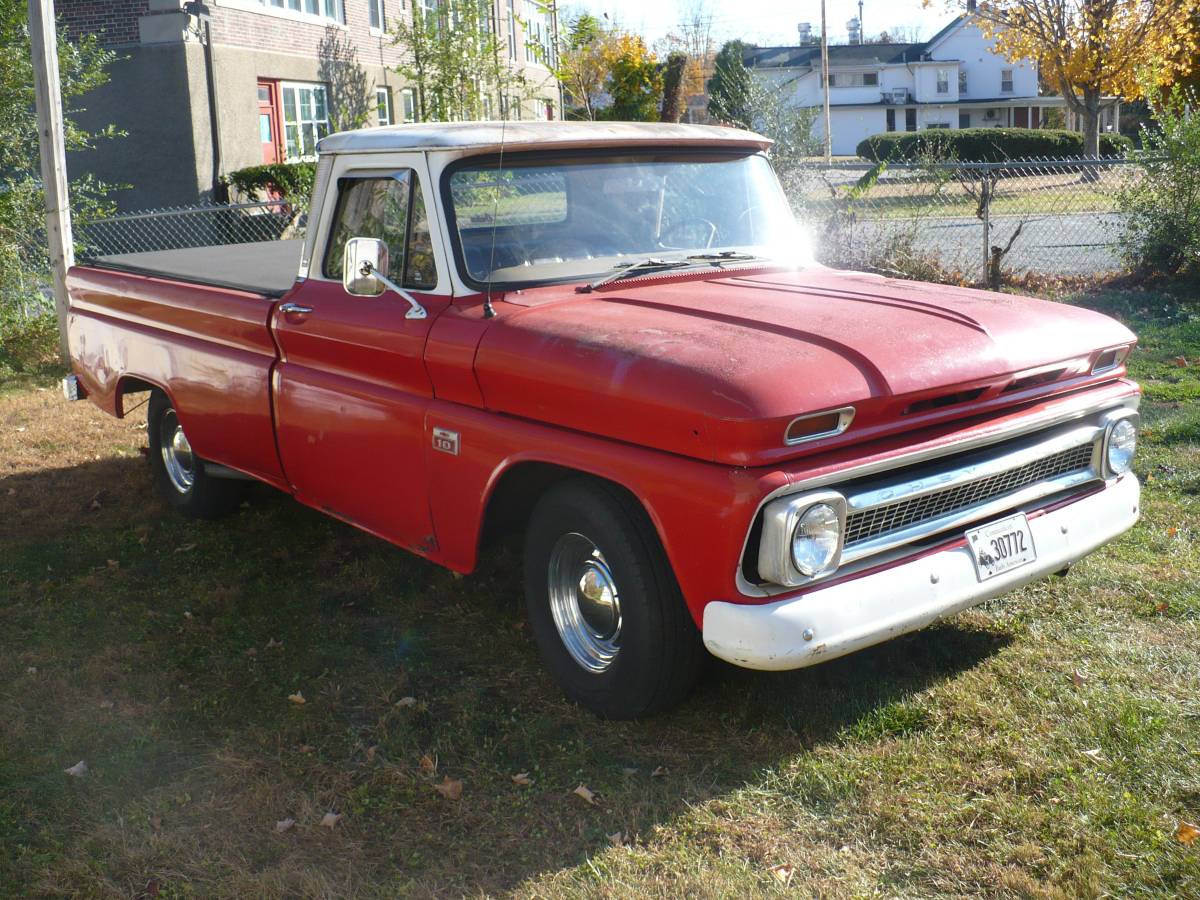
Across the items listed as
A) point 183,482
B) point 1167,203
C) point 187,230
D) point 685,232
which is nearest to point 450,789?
point 685,232

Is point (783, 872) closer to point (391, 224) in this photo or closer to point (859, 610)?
point (859, 610)

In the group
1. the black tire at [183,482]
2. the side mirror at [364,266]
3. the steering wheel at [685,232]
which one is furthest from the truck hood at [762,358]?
the black tire at [183,482]

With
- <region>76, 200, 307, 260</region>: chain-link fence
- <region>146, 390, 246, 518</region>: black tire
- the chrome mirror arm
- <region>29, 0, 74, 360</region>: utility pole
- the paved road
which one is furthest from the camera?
<region>76, 200, 307, 260</region>: chain-link fence

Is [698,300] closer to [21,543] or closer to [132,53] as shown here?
[21,543]

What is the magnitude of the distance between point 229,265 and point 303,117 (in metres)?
16.0

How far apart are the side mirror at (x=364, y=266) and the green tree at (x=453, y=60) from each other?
59.4ft

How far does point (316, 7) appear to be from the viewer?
21266 mm

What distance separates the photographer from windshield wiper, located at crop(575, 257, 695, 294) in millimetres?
4277

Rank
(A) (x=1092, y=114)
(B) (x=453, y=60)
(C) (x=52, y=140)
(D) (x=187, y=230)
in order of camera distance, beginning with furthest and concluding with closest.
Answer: (A) (x=1092, y=114)
(B) (x=453, y=60)
(D) (x=187, y=230)
(C) (x=52, y=140)

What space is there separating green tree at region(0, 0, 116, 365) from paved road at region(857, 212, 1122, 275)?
7.50 meters

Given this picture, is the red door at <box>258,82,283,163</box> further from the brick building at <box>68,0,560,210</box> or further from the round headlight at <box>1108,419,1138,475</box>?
the round headlight at <box>1108,419,1138,475</box>

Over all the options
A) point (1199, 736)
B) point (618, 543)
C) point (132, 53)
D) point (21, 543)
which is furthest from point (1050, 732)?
point (132, 53)

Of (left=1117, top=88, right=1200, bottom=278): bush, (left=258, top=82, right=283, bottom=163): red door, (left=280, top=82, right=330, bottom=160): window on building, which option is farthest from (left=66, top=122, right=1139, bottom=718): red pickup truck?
(left=280, top=82, right=330, bottom=160): window on building

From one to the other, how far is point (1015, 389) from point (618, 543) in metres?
1.38
